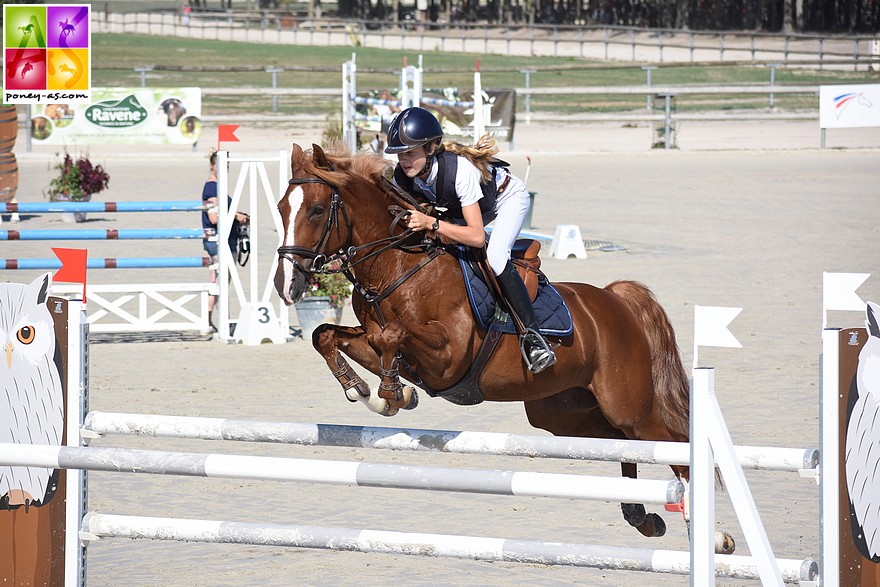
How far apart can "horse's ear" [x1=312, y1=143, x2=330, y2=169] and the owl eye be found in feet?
3.96

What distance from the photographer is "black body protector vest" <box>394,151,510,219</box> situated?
4410 mm

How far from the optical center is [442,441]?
3.82 m

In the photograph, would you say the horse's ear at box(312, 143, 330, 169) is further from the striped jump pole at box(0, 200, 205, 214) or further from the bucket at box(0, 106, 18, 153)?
the bucket at box(0, 106, 18, 153)

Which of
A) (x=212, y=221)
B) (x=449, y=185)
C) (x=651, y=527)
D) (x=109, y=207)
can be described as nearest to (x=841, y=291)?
(x=449, y=185)

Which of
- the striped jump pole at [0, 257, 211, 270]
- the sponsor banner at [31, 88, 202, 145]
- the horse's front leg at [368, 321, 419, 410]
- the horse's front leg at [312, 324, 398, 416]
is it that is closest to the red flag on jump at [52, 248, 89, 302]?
the horse's front leg at [312, 324, 398, 416]

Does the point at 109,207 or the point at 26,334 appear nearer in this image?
the point at 26,334

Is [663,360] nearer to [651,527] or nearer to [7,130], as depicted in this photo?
[651,527]

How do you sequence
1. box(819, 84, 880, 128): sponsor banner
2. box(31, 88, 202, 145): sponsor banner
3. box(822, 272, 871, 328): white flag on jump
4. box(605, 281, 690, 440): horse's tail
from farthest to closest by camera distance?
box(819, 84, 880, 128): sponsor banner → box(31, 88, 202, 145): sponsor banner → box(605, 281, 690, 440): horse's tail → box(822, 272, 871, 328): white flag on jump

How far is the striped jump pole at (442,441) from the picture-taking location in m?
3.60

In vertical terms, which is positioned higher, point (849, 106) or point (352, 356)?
point (849, 106)

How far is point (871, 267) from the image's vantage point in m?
12.4

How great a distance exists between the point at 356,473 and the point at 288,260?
845 millimetres

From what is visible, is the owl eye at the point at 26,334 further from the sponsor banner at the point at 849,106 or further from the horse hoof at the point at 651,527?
the sponsor banner at the point at 849,106

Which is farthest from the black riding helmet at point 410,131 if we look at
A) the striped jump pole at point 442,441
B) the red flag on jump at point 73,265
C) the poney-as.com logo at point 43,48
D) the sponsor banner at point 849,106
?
the sponsor banner at point 849,106
